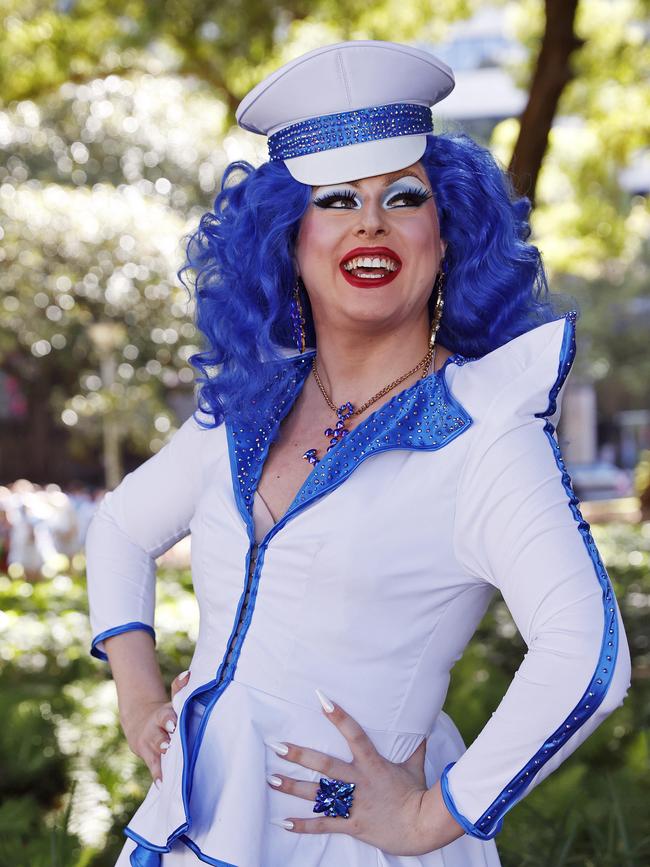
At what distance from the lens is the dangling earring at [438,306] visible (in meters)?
1.74

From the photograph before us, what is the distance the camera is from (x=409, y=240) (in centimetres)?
163

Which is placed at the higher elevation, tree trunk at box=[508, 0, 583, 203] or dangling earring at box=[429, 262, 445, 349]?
tree trunk at box=[508, 0, 583, 203]

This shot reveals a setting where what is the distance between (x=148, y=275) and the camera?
53.2ft

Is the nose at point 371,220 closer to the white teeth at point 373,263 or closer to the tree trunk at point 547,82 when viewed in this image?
the white teeth at point 373,263

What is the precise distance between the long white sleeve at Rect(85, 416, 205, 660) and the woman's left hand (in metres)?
0.46

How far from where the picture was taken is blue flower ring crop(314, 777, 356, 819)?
4.87 ft

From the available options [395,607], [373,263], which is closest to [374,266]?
[373,263]

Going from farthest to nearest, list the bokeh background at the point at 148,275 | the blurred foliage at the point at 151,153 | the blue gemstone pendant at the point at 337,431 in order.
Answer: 1. the blurred foliage at the point at 151,153
2. the bokeh background at the point at 148,275
3. the blue gemstone pendant at the point at 337,431

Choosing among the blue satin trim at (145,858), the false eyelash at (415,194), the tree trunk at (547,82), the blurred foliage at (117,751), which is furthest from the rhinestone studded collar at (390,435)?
the tree trunk at (547,82)

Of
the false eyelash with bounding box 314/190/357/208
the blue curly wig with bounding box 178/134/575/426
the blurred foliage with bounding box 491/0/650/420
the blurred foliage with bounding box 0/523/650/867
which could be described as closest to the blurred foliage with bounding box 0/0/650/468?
the blurred foliage with bounding box 491/0/650/420

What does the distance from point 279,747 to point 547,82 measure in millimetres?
5844

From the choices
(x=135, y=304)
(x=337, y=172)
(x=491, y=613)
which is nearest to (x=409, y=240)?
(x=337, y=172)

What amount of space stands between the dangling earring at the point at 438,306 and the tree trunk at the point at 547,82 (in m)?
4.97

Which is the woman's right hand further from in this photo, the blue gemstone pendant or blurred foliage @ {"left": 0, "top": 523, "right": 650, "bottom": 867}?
blurred foliage @ {"left": 0, "top": 523, "right": 650, "bottom": 867}
